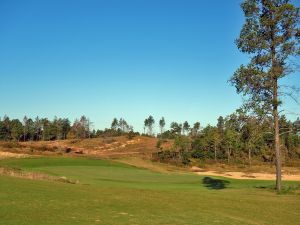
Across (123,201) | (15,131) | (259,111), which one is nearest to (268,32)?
(259,111)

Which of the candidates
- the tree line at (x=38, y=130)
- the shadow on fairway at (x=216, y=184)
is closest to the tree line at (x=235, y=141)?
the shadow on fairway at (x=216, y=184)

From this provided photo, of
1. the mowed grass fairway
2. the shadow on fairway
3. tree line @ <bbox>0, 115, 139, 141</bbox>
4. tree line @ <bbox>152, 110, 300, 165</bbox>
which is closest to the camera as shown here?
the mowed grass fairway

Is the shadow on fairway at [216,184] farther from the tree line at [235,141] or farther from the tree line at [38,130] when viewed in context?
the tree line at [38,130]

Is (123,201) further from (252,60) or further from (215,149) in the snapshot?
(215,149)

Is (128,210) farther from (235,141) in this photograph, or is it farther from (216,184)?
(216,184)

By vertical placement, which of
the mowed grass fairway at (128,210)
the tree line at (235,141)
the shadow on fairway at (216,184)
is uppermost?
the tree line at (235,141)

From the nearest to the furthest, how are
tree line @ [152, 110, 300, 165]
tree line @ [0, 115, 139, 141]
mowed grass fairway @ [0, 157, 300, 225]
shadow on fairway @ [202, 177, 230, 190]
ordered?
mowed grass fairway @ [0, 157, 300, 225]
tree line @ [152, 110, 300, 165]
shadow on fairway @ [202, 177, 230, 190]
tree line @ [0, 115, 139, 141]

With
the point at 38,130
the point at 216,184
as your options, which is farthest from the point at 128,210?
the point at 38,130

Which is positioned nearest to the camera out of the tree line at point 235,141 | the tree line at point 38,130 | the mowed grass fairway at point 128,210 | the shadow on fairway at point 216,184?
the mowed grass fairway at point 128,210

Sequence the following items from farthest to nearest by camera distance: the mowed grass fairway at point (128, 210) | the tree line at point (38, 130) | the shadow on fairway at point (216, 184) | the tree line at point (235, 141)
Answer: the tree line at point (38, 130), the shadow on fairway at point (216, 184), the tree line at point (235, 141), the mowed grass fairway at point (128, 210)

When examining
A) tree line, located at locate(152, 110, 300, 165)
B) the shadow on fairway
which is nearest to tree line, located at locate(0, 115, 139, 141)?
tree line, located at locate(152, 110, 300, 165)

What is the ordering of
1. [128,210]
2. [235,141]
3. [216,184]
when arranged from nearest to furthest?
[128,210] → [235,141] → [216,184]

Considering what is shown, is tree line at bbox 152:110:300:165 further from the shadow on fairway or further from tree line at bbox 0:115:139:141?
A: tree line at bbox 0:115:139:141

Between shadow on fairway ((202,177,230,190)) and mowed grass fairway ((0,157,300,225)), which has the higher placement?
mowed grass fairway ((0,157,300,225))
